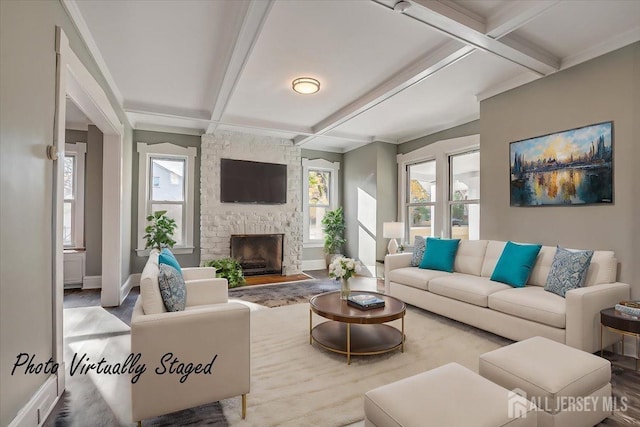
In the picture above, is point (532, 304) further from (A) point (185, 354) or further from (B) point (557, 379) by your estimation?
(A) point (185, 354)

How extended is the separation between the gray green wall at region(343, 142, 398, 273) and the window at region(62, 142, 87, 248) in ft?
16.7

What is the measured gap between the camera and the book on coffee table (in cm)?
289

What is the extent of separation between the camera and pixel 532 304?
2.82 m

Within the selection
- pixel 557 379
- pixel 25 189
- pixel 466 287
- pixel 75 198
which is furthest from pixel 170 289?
pixel 75 198

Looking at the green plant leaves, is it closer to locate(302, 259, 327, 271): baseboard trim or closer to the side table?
locate(302, 259, 327, 271): baseboard trim

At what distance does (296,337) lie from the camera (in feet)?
10.4

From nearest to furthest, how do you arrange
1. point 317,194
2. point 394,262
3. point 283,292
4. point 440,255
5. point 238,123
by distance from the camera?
1. point 440,255
2. point 394,262
3. point 283,292
4. point 238,123
5. point 317,194

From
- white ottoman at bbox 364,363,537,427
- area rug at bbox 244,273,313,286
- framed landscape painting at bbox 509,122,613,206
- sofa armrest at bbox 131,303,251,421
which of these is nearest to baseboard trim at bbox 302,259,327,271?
area rug at bbox 244,273,313,286

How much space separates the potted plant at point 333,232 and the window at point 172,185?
282 cm

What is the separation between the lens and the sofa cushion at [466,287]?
3.26 metres

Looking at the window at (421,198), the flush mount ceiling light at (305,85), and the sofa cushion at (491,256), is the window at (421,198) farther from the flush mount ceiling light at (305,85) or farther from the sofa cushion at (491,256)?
the flush mount ceiling light at (305,85)

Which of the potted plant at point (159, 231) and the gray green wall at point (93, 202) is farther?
the gray green wall at point (93, 202)

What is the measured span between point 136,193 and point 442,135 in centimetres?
544

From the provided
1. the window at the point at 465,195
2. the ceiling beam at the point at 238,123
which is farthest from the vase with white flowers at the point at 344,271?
the ceiling beam at the point at 238,123
